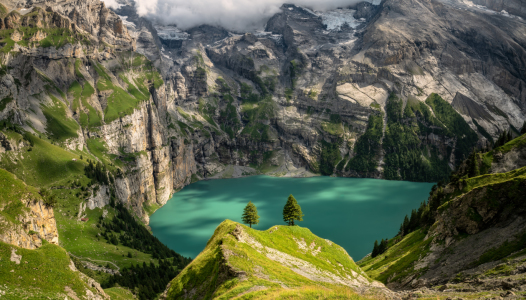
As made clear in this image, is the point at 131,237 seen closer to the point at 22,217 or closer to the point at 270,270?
the point at 22,217

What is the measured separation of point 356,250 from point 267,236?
2585 inches

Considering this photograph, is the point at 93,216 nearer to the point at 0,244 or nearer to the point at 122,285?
the point at 122,285

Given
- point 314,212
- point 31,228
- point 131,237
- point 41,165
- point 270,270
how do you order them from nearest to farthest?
point 270,270, point 31,228, point 41,165, point 131,237, point 314,212

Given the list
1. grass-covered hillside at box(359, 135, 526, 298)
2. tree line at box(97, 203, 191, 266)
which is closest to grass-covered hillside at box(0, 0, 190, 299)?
tree line at box(97, 203, 191, 266)

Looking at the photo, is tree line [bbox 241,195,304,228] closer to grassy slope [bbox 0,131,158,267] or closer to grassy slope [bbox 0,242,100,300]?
grassy slope [bbox 0,242,100,300]

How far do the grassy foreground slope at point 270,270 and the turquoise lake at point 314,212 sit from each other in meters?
54.8

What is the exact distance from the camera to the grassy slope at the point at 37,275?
28.4 metres

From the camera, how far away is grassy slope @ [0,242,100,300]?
93.2 ft

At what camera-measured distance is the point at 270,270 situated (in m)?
30.8

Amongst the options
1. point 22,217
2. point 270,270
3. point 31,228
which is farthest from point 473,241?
point 22,217

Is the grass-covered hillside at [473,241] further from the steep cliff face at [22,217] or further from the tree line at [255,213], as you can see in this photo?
the steep cliff face at [22,217]

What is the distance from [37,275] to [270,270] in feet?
75.9

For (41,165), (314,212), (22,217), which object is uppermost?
(41,165)

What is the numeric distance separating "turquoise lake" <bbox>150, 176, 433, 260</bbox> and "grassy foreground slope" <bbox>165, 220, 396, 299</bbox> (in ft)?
180
